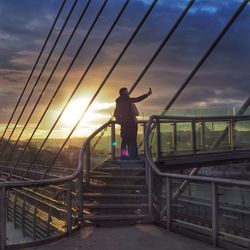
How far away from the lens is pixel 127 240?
6.98 meters

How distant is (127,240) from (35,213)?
1.37 metres

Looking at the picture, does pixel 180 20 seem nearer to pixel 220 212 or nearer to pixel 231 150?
pixel 231 150

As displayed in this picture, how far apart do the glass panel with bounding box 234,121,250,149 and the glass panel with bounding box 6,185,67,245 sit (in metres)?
7.32

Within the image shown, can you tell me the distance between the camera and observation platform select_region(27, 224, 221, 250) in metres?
6.60

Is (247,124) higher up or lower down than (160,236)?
higher up

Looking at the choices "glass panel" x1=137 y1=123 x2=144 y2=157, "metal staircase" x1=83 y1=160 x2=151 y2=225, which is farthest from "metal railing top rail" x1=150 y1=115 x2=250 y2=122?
"metal staircase" x1=83 y1=160 x2=151 y2=225

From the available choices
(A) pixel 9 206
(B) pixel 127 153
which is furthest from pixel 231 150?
(A) pixel 9 206

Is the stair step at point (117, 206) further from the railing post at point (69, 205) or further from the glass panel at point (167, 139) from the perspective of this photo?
the glass panel at point (167, 139)

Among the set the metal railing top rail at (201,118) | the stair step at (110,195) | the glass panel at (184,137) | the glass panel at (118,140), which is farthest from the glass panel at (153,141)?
the stair step at (110,195)

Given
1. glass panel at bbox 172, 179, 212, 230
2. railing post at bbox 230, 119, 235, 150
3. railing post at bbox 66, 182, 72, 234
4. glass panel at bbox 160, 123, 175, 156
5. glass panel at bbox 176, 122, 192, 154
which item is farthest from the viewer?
railing post at bbox 230, 119, 235, 150

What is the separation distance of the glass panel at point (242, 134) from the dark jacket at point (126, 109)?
12.3 ft

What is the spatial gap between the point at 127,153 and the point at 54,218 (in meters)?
3.94

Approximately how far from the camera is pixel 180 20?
14.4 m

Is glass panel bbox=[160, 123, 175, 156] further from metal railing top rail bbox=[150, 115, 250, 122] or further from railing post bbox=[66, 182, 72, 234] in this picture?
railing post bbox=[66, 182, 72, 234]
